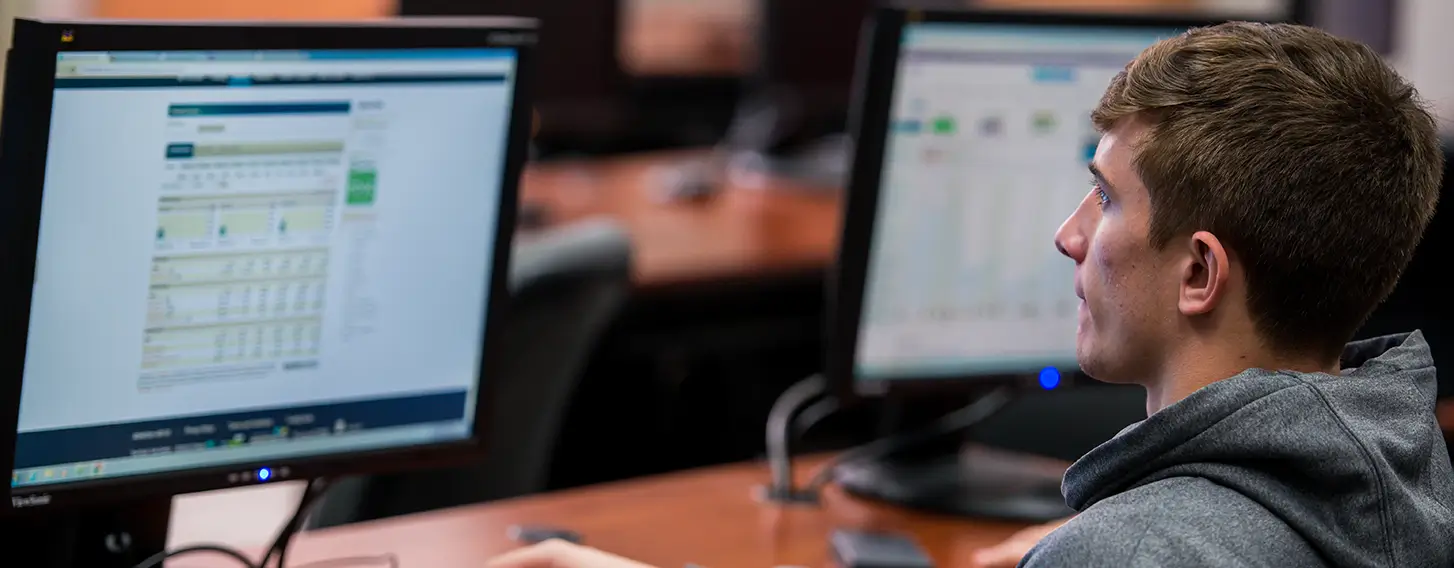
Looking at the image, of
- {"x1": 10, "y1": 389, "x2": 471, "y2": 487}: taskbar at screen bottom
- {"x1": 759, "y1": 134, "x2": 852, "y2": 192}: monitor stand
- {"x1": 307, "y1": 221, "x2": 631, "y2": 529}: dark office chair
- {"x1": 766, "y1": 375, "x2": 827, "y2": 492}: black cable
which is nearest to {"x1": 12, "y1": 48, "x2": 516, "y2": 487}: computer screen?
{"x1": 10, "y1": 389, "x2": 471, "y2": 487}: taskbar at screen bottom

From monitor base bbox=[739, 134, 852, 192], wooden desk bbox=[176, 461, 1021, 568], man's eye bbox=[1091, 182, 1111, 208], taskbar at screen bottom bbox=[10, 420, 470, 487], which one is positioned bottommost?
wooden desk bbox=[176, 461, 1021, 568]

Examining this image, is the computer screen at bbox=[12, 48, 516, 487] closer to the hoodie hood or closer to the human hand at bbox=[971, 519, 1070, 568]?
the human hand at bbox=[971, 519, 1070, 568]

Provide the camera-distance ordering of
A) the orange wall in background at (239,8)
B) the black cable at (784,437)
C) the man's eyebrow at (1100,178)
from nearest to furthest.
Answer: the man's eyebrow at (1100,178) < the black cable at (784,437) < the orange wall in background at (239,8)

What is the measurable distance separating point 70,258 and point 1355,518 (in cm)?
87

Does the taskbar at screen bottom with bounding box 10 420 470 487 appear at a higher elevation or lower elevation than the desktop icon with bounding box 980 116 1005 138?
lower

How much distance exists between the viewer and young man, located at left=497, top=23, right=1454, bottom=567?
87 cm

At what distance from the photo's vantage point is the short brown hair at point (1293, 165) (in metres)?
0.93

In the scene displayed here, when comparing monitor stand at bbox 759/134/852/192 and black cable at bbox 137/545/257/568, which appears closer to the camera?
black cable at bbox 137/545/257/568

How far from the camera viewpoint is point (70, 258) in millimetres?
1120

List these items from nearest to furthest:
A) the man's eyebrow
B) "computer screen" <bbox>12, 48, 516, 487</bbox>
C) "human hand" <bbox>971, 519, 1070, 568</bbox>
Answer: the man's eyebrow → "computer screen" <bbox>12, 48, 516, 487</bbox> → "human hand" <bbox>971, 519, 1070, 568</bbox>

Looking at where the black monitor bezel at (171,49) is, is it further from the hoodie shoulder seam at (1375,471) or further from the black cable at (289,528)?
the hoodie shoulder seam at (1375,471)

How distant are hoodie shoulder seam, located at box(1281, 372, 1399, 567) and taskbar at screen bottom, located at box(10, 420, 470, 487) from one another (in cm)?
73

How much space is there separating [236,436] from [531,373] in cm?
51

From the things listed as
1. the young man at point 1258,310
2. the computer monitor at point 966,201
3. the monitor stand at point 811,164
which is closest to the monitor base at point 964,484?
the computer monitor at point 966,201
